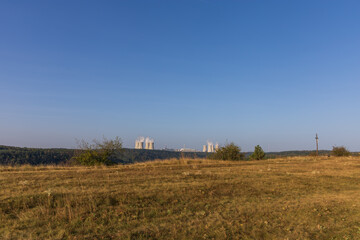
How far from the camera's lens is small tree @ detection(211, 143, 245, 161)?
44406 mm

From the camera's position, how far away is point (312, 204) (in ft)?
32.7

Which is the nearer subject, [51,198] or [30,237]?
[30,237]

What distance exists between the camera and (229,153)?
147 feet

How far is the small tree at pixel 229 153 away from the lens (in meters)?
44.4

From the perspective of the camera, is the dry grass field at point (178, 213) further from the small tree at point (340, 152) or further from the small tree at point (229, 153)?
the small tree at point (340, 152)

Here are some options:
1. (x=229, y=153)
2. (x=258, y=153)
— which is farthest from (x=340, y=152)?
(x=229, y=153)

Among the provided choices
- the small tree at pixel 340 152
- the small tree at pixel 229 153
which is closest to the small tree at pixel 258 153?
the small tree at pixel 229 153

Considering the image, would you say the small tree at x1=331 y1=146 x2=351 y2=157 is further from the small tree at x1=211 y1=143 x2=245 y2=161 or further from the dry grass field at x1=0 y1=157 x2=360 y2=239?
the dry grass field at x1=0 y1=157 x2=360 y2=239

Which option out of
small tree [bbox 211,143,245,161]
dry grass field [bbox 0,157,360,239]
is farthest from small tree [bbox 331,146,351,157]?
dry grass field [bbox 0,157,360,239]

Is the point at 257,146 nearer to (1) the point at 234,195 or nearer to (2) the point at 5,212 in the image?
(1) the point at 234,195

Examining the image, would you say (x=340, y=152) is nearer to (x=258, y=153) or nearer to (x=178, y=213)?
(x=258, y=153)

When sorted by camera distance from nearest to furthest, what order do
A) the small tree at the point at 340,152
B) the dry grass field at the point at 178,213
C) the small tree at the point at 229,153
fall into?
1. the dry grass field at the point at 178,213
2. the small tree at the point at 229,153
3. the small tree at the point at 340,152

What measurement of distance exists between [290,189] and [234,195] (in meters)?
3.81

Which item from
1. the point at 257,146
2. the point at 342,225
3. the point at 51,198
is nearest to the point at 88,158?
the point at 51,198
